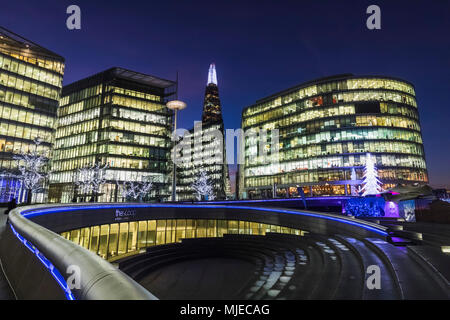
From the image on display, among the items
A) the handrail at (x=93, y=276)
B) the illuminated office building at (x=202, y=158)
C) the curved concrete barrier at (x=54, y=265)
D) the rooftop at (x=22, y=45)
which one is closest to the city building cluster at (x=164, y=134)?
the rooftop at (x=22, y=45)

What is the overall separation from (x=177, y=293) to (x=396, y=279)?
36.2 ft

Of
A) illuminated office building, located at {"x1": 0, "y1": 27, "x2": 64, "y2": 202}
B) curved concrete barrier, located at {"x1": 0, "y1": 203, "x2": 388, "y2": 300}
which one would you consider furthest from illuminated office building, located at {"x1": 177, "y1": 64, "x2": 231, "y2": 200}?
curved concrete barrier, located at {"x1": 0, "y1": 203, "x2": 388, "y2": 300}

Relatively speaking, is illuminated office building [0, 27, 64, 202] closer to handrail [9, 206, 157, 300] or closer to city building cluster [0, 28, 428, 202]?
city building cluster [0, 28, 428, 202]

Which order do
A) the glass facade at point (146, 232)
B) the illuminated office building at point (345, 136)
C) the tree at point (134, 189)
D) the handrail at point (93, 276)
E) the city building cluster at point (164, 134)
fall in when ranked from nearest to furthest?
the handrail at point (93, 276) < the glass facade at point (146, 232) < the city building cluster at point (164, 134) < the tree at point (134, 189) < the illuminated office building at point (345, 136)

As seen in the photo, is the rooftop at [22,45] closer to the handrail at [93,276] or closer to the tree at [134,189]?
the tree at [134,189]

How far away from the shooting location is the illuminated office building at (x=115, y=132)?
230ft

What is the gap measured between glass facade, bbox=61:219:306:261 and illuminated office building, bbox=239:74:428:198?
32.1m

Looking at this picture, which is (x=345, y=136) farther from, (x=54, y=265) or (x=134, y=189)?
(x=54, y=265)

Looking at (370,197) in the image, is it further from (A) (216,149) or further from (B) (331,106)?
(A) (216,149)

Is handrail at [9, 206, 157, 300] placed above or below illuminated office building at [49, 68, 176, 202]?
below

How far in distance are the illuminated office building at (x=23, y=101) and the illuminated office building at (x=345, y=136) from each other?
57.3 metres

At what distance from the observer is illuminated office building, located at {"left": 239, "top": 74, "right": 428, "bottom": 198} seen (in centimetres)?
6775

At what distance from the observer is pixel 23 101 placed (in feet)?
179

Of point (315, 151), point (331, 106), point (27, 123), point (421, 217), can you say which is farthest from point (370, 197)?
point (27, 123)
